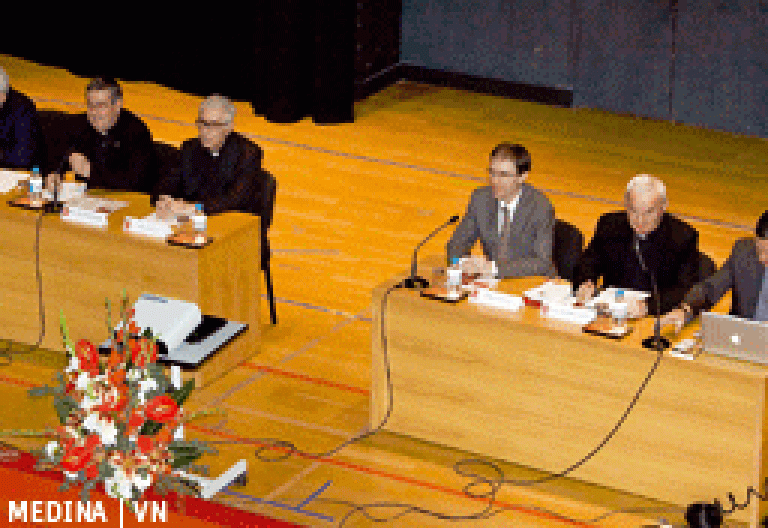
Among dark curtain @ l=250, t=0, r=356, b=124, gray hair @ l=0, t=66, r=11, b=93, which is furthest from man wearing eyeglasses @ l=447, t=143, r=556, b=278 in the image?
dark curtain @ l=250, t=0, r=356, b=124

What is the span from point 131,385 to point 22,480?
811 millimetres

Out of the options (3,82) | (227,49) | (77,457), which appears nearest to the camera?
(77,457)

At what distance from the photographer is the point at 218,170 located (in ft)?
24.7

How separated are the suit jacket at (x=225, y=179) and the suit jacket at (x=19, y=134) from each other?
1018mm

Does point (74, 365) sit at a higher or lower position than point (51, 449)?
higher

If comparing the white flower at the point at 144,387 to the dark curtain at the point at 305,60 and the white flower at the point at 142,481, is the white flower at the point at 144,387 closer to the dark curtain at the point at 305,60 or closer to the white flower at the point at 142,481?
the white flower at the point at 142,481

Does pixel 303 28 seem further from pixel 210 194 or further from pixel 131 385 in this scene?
pixel 131 385

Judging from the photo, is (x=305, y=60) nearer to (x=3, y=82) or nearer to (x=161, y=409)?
(x=3, y=82)

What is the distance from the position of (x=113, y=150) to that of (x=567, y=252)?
8.34 feet

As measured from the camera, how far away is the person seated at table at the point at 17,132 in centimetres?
819

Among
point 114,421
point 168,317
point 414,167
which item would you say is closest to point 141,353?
point 114,421

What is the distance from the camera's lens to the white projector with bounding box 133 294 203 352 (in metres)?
6.74

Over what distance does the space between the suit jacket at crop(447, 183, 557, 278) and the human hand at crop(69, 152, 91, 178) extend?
204 centimetres

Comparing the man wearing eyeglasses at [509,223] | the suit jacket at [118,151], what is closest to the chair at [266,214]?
the suit jacket at [118,151]
